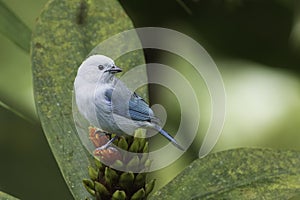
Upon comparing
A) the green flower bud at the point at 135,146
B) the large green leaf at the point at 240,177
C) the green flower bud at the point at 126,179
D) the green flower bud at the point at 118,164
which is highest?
the green flower bud at the point at 135,146

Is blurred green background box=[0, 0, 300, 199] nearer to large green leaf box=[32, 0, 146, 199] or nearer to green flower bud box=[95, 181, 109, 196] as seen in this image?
large green leaf box=[32, 0, 146, 199]

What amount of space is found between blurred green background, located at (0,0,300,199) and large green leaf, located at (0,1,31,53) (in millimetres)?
97

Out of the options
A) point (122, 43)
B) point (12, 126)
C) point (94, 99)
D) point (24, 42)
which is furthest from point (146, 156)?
point (12, 126)

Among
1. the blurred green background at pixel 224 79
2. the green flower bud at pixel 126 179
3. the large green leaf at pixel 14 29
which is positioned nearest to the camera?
the green flower bud at pixel 126 179

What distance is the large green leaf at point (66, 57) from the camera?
0.59 meters

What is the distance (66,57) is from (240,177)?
0.23 meters

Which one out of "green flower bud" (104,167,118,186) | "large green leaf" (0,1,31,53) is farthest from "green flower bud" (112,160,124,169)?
"large green leaf" (0,1,31,53)

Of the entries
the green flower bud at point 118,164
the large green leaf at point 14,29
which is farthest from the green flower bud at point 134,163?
the large green leaf at point 14,29

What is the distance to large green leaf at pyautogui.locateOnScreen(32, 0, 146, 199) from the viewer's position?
590mm

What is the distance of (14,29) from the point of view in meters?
0.87

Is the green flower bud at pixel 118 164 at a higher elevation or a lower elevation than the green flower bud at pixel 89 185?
higher

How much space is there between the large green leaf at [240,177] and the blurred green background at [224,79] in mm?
430

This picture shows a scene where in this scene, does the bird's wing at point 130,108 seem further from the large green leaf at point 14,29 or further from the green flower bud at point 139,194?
the large green leaf at point 14,29

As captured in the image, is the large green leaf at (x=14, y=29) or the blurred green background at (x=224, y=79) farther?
the blurred green background at (x=224, y=79)
